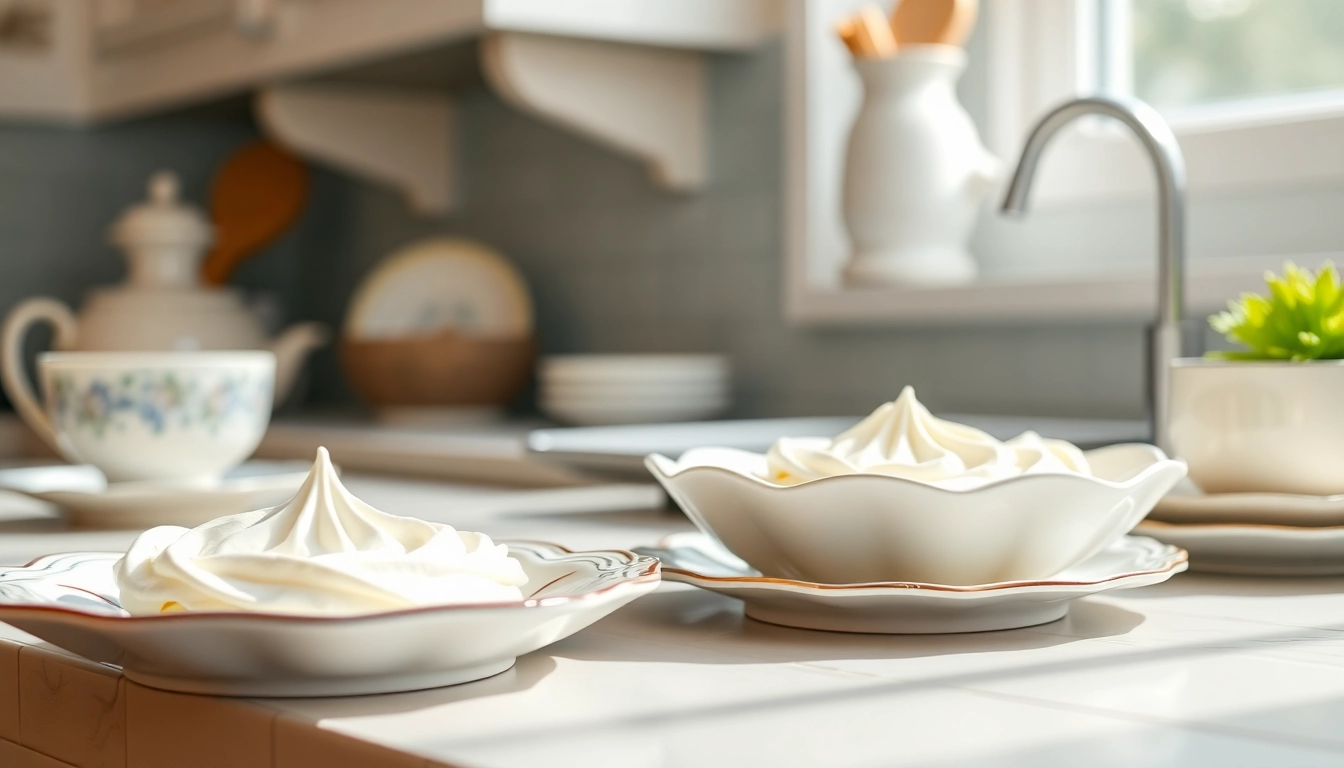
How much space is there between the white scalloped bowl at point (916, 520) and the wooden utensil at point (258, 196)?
189 centimetres

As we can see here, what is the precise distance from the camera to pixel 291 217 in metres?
2.43

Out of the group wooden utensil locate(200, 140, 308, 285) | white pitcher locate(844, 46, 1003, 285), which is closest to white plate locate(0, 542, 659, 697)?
white pitcher locate(844, 46, 1003, 285)

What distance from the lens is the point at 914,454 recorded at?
0.67m

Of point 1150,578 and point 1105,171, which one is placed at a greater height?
point 1105,171

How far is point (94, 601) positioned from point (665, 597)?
0.26 metres

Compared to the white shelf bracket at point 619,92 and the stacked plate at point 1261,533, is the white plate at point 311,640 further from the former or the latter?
the white shelf bracket at point 619,92

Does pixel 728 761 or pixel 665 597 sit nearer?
pixel 728 761

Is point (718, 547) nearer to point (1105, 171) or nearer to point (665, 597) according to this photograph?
point (665, 597)

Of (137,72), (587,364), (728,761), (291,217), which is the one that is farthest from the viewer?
(291,217)

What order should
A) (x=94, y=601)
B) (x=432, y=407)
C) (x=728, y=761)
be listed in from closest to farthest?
(x=728, y=761) → (x=94, y=601) → (x=432, y=407)

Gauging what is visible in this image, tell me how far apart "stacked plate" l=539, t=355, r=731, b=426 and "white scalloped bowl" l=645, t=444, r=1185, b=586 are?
0.91m

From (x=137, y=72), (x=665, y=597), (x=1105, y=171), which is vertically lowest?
(x=665, y=597)

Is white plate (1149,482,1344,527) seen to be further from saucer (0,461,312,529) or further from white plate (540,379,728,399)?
white plate (540,379,728,399)

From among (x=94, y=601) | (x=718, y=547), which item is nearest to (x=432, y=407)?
A: (x=718, y=547)
